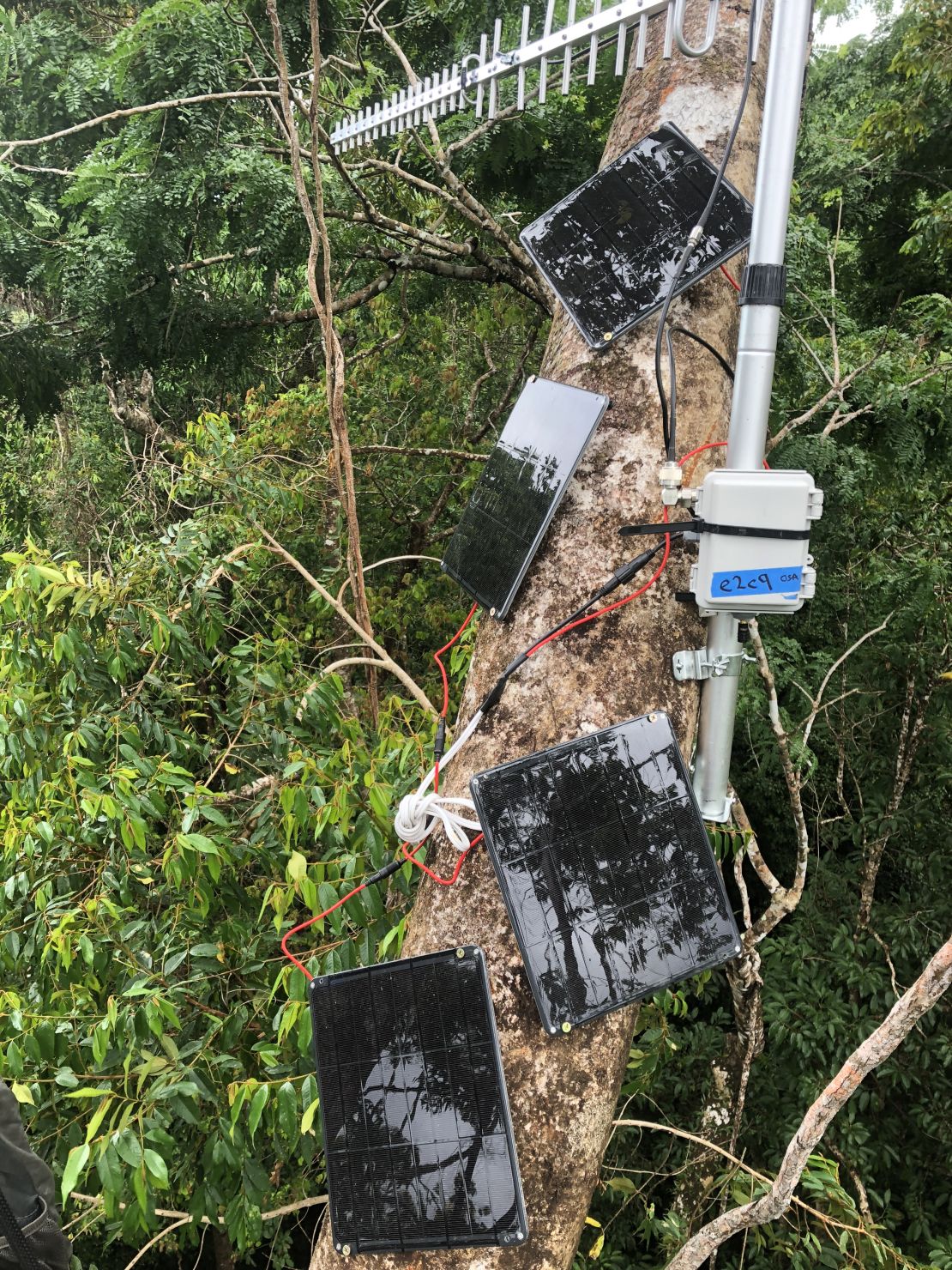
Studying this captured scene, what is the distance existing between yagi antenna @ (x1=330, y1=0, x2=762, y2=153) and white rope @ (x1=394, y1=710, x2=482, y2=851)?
115 cm

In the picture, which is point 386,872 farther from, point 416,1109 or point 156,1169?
point 156,1169

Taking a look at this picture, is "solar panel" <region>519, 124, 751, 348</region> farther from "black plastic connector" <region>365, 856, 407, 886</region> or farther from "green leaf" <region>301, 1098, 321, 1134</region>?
"green leaf" <region>301, 1098, 321, 1134</region>

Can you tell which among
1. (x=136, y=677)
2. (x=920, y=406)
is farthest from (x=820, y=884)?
(x=136, y=677)

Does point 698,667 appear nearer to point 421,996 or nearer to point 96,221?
point 421,996

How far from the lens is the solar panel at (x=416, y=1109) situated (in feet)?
3.77

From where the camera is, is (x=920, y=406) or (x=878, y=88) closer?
(x=920, y=406)

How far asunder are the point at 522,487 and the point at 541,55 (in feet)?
2.58

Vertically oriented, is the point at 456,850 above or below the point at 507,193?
below

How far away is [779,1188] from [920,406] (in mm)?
3079

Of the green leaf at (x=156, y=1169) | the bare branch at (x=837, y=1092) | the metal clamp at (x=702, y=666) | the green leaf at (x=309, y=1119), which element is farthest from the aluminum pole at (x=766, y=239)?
the green leaf at (x=156, y=1169)

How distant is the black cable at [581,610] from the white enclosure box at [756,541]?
117mm

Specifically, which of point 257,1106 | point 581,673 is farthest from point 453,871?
point 257,1106

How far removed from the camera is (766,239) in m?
1.28

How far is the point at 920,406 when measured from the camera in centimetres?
347
